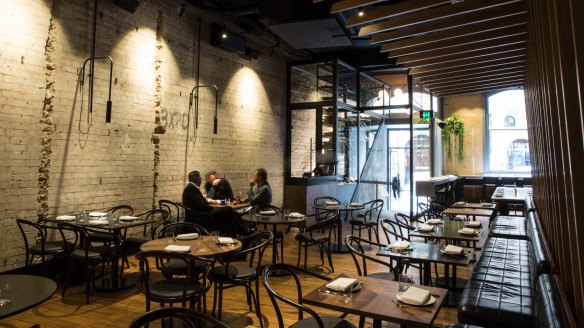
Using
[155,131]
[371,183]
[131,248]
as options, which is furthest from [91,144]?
[371,183]

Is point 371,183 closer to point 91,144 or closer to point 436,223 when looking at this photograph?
point 436,223

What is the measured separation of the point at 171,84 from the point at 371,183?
5.38 meters

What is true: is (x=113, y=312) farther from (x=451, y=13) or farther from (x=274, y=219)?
(x=451, y=13)

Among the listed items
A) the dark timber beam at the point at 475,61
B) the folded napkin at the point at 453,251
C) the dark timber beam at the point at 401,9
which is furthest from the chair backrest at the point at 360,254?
the dark timber beam at the point at 475,61

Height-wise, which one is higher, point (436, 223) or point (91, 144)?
point (91, 144)

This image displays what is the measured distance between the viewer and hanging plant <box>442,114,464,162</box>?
1199 centimetres

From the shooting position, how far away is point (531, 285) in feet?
9.32

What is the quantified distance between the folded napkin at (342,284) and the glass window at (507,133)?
38.3 feet

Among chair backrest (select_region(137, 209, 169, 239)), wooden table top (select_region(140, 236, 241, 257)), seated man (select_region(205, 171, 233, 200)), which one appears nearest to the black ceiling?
seated man (select_region(205, 171, 233, 200))

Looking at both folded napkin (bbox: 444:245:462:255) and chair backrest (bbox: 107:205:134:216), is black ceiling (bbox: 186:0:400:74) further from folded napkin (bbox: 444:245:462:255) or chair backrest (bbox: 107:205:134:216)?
folded napkin (bbox: 444:245:462:255)

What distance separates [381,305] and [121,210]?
15.5 ft

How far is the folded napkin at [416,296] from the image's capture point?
6.51 feet

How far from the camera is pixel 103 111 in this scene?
5.38m

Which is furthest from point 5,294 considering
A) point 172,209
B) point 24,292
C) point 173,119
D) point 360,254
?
point 173,119
